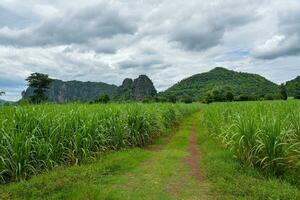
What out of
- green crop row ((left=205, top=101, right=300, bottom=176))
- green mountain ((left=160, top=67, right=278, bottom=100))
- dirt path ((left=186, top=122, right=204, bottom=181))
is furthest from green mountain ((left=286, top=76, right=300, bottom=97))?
green mountain ((left=160, top=67, right=278, bottom=100))

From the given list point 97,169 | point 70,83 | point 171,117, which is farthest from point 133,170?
point 70,83

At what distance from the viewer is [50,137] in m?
8.03

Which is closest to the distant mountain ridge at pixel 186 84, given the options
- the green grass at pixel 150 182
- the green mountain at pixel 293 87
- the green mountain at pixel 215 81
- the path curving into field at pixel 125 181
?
the green mountain at pixel 215 81

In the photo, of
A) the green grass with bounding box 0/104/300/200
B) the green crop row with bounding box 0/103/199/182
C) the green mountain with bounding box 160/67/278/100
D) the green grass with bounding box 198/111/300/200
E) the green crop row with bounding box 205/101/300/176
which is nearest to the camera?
the green grass with bounding box 198/111/300/200

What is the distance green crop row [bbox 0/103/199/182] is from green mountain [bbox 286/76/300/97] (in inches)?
1146

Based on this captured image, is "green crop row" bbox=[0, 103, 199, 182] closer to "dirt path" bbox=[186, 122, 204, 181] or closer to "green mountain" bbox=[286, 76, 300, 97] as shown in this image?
"dirt path" bbox=[186, 122, 204, 181]

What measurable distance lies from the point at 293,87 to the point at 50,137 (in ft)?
124

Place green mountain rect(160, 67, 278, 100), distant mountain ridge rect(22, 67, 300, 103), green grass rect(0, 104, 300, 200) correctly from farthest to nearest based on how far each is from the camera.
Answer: green mountain rect(160, 67, 278, 100) < distant mountain ridge rect(22, 67, 300, 103) < green grass rect(0, 104, 300, 200)

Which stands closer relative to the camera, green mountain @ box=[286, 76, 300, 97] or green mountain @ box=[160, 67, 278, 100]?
green mountain @ box=[286, 76, 300, 97]

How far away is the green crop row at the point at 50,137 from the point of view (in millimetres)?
6996

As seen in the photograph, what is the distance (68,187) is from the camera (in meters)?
6.69

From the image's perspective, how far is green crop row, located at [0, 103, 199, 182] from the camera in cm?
700

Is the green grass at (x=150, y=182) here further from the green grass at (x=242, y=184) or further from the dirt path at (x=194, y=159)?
the dirt path at (x=194, y=159)

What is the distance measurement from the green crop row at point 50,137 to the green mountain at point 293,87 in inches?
1146
